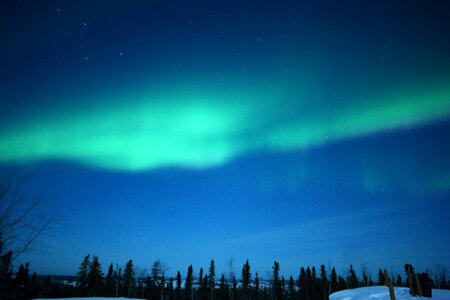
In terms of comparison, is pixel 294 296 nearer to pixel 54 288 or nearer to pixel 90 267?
pixel 90 267

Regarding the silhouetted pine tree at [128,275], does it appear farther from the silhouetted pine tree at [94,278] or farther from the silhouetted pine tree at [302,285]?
the silhouetted pine tree at [302,285]

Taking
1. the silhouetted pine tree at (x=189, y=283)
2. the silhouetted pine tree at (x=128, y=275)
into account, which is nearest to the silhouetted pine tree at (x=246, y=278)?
the silhouetted pine tree at (x=189, y=283)

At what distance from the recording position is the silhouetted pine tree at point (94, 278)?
6310 cm

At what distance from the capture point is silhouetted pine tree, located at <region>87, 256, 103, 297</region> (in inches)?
2484

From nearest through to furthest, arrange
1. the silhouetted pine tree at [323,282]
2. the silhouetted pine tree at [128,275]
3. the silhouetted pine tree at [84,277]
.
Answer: the silhouetted pine tree at [84,277], the silhouetted pine tree at [128,275], the silhouetted pine tree at [323,282]

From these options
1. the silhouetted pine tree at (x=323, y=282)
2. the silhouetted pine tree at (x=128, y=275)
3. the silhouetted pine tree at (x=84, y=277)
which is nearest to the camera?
the silhouetted pine tree at (x=84, y=277)

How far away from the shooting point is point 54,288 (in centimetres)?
5631

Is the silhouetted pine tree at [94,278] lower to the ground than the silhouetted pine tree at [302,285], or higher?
higher

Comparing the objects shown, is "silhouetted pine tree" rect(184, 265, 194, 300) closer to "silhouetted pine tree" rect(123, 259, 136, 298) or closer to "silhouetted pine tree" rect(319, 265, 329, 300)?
"silhouetted pine tree" rect(123, 259, 136, 298)

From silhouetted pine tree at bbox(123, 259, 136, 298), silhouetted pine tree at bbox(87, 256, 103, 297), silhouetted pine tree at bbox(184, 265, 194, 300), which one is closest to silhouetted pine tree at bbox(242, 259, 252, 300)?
silhouetted pine tree at bbox(184, 265, 194, 300)

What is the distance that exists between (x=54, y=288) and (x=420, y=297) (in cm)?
5957

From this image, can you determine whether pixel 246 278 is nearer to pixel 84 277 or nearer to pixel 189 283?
pixel 189 283

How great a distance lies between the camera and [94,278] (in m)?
64.2

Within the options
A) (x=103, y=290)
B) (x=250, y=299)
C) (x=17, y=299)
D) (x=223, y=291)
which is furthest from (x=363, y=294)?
(x=250, y=299)
